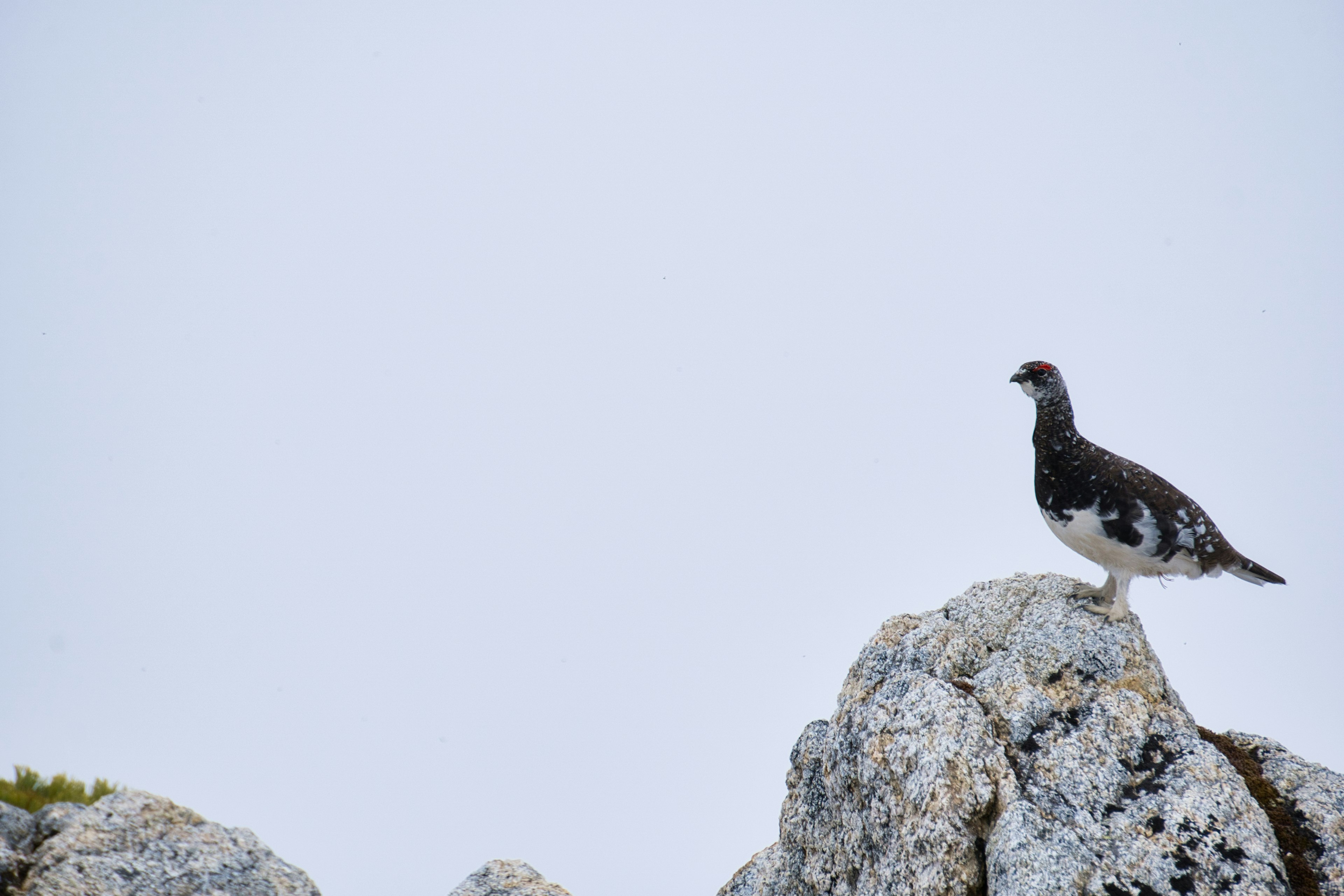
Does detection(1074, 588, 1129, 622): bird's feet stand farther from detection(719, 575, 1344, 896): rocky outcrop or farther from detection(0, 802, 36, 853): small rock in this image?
detection(0, 802, 36, 853): small rock

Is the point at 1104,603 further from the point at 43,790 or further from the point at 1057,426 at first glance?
the point at 43,790

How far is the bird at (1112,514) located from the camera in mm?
10422

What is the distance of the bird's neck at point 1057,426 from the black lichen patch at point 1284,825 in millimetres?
3556

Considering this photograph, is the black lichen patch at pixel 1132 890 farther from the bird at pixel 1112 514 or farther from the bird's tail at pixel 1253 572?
the bird's tail at pixel 1253 572

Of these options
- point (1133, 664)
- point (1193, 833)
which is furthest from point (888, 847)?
point (1133, 664)

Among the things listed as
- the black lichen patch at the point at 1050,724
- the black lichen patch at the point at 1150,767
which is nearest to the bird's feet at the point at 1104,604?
the black lichen patch at the point at 1050,724

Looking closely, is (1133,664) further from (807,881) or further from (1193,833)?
(807,881)

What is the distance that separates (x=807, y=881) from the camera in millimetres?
10078

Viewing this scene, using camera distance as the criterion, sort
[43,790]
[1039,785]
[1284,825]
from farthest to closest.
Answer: [43,790] → [1039,785] → [1284,825]

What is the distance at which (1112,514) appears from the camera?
34.2 feet

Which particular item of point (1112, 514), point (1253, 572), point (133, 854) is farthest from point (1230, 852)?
point (133, 854)

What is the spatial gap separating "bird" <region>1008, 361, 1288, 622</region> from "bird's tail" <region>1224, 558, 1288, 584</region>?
12mm

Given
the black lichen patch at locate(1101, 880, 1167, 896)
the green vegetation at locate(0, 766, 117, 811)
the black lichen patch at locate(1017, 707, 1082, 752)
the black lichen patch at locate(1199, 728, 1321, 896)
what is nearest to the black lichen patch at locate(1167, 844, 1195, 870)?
the black lichen patch at locate(1101, 880, 1167, 896)

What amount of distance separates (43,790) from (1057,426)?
710 inches
